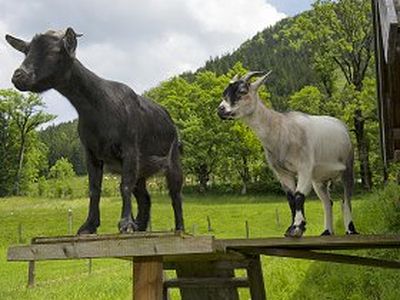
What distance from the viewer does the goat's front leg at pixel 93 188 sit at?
4.84 meters

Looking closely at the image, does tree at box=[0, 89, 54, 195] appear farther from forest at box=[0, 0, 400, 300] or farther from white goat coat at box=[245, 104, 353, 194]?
white goat coat at box=[245, 104, 353, 194]

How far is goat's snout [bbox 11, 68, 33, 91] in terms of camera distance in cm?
447

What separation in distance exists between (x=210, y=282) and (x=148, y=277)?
6.58 ft

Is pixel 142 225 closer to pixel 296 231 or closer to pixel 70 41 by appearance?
pixel 296 231

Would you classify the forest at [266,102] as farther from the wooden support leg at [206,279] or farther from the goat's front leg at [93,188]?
the wooden support leg at [206,279]

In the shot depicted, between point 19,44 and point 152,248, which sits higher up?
point 19,44

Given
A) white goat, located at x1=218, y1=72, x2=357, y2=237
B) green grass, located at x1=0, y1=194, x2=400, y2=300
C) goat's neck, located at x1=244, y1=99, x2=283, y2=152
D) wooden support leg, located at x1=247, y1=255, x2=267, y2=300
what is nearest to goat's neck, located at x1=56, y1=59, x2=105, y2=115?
white goat, located at x1=218, y1=72, x2=357, y2=237

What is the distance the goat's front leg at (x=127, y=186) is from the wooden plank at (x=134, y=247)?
27 cm

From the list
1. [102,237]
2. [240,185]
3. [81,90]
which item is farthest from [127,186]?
[240,185]

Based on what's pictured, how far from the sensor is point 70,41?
15.0 ft

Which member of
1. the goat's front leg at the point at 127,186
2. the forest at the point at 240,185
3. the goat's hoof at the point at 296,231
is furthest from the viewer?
the forest at the point at 240,185

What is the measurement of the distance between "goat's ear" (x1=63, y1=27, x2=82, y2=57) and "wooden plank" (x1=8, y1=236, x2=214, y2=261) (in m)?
1.24

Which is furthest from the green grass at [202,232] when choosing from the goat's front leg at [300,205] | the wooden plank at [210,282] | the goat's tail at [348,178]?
the goat's front leg at [300,205]

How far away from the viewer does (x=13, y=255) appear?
4488 mm
